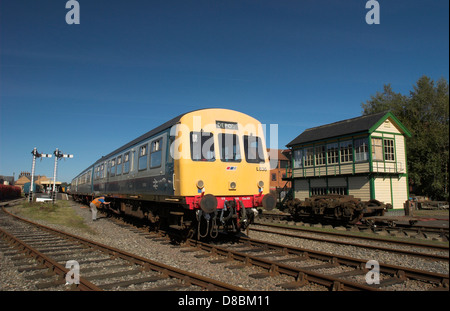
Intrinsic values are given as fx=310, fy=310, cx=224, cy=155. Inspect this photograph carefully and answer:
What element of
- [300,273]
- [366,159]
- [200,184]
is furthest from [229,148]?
[366,159]

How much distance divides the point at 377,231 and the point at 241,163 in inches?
280

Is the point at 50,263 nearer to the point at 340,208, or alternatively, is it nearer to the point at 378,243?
the point at 378,243

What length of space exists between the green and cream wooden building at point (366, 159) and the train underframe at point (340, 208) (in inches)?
119

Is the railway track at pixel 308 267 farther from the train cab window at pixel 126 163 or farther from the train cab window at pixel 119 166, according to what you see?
the train cab window at pixel 119 166

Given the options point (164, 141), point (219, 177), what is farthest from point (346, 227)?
point (164, 141)

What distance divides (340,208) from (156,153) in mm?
10014

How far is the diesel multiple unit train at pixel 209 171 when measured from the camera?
27.0 ft

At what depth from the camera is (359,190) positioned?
19.5m

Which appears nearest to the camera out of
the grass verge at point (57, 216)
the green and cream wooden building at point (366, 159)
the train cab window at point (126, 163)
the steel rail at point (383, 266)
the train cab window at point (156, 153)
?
the steel rail at point (383, 266)

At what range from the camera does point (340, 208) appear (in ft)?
50.7

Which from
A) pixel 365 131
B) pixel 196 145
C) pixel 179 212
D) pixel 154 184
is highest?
pixel 365 131

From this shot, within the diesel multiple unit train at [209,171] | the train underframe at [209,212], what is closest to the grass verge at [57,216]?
the train underframe at [209,212]

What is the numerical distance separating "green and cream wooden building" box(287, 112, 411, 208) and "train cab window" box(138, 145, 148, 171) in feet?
44.7
